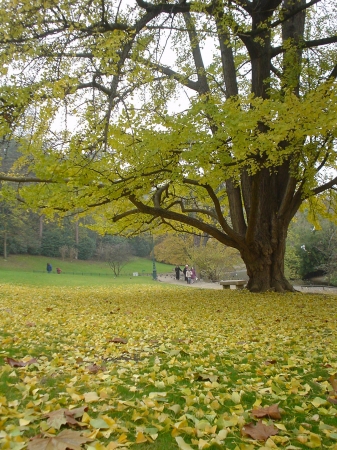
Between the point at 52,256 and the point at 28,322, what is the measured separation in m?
41.5

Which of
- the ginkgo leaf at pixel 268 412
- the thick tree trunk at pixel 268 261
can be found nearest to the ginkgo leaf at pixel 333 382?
the ginkgo leaf at pixel 268 412

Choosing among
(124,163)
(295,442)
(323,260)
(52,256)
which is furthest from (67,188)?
(52,256)

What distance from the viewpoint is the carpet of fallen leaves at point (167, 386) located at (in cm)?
187

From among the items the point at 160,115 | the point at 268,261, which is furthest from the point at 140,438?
the point at 268,261

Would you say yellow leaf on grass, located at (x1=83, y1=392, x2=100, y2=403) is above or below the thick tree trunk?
below

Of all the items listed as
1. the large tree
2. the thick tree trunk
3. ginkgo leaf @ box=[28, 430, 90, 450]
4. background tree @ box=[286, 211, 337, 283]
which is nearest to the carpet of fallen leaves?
ginkgo leaf @ box=[28, 430, 90, 450]

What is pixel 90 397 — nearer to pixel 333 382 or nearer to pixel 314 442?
pixel 314 442

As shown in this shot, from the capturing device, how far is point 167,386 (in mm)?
2711

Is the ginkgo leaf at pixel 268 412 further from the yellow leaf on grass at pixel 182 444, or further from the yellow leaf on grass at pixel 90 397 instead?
the yellow leaf on grass at pixel 90 397

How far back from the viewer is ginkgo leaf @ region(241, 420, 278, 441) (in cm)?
190

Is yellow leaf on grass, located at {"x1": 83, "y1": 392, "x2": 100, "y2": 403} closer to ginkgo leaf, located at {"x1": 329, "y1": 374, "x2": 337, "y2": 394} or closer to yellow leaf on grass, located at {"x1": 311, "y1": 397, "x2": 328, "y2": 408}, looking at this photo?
yellow leaf on grass, located at {"x1": 311, "y1": 397, "x2": 328, "y2": 408}

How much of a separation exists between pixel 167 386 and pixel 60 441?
1168 mm

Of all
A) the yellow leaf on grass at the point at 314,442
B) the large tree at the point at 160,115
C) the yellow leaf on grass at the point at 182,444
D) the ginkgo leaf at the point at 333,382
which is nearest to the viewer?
the yellow leaf on grass at the point at 182,444

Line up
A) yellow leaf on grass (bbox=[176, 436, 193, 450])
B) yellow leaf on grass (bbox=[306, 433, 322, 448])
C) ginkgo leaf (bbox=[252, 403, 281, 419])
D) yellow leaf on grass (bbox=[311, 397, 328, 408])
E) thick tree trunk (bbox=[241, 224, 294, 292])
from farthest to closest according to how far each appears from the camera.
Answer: thick tree trunk (bbox=[241, 224, 294, 292]) → yellow leaf on grass (bbox=[311, 397, 328, 408]) → ginkgo leaf (bbox=[252, 403, 281, 419]) → yellow leaf on grass (bbox=[306, 433, 322, 448]) → yellow leaf on grass (bbox=[176, 436, 193, 450])
